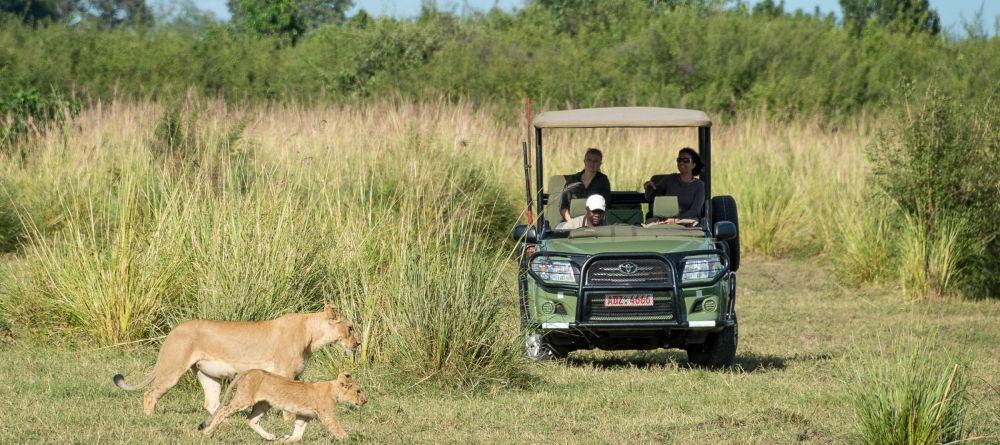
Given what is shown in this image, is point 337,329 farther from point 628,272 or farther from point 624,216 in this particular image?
point 624,216


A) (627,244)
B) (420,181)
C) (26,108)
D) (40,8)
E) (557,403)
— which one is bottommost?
(557,403)

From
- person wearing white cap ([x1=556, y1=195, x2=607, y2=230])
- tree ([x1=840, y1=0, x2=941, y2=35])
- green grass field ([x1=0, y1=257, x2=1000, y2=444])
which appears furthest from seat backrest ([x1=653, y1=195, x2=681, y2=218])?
tree ([x1=840, y1=0, x2=941, y2=35])

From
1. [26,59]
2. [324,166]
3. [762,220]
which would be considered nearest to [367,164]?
[324,166]

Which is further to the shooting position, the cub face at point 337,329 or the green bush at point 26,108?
the green bush at point 26,108

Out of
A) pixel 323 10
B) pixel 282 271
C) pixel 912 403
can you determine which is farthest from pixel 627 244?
pixel 323 10

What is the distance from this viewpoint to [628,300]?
9359 mm

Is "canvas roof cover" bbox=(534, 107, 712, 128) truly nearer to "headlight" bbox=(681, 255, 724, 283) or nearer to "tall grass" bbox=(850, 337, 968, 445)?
"headlight" bbox=(681, 255, 724, 283)

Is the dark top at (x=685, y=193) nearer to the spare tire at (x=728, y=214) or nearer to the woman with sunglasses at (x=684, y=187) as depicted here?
the woman with sunglasses at (x=684, y=187)

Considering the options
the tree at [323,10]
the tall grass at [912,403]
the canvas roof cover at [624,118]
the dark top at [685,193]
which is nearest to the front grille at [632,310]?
the dark top at [685,193]

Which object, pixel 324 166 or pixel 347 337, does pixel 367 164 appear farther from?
pixel 347 337

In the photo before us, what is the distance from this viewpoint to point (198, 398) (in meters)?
8.32

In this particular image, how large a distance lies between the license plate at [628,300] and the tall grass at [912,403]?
2720 mm

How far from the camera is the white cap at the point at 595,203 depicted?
10266mm

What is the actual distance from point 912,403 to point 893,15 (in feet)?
142
